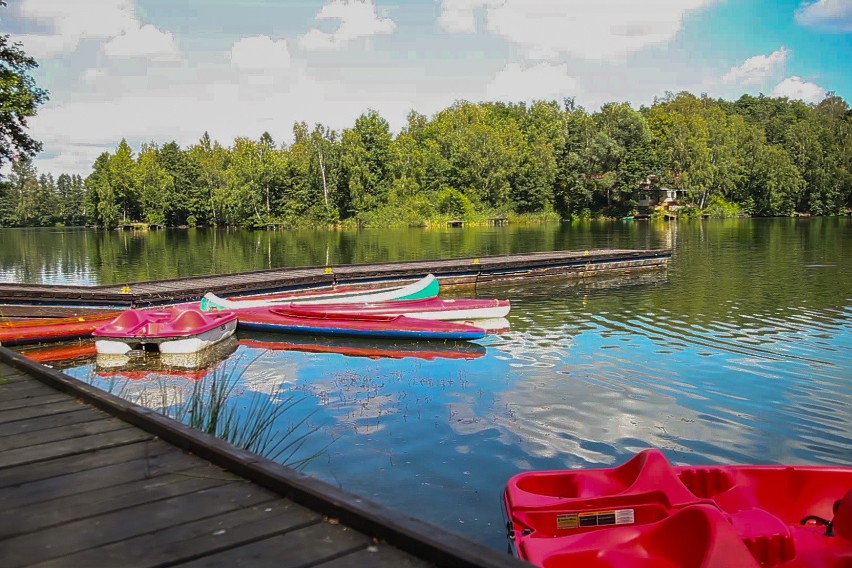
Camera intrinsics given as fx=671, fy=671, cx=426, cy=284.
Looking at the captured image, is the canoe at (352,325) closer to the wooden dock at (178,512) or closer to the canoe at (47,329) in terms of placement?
the canoe at (47,329)

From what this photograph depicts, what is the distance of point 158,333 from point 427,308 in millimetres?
7400

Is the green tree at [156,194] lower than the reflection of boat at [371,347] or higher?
higher

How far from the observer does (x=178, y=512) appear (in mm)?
3541

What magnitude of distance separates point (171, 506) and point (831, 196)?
340 feet

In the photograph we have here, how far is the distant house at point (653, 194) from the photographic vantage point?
90.1m

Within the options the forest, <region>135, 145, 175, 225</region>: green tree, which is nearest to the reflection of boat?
the forest

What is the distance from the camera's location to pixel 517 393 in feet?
40.8

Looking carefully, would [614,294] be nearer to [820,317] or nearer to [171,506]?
[820,317]

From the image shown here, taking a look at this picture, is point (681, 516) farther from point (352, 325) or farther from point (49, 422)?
point (352, 325)

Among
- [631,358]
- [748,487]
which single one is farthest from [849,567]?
[631,358]

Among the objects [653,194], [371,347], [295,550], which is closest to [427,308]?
[371,347]

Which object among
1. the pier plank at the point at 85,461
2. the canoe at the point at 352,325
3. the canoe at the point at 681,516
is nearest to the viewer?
the pier plank at the point at 85,461

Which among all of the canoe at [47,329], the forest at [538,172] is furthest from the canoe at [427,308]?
the forest at [538,172]

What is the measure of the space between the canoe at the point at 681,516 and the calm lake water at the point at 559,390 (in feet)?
4.31
